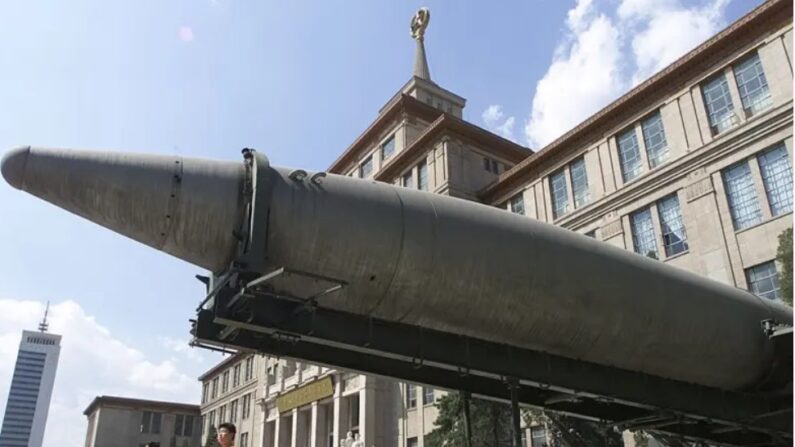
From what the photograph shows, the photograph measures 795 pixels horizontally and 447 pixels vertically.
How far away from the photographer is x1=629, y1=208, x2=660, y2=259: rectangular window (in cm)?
2400

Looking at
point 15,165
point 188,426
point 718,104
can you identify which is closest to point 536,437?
point 718,104

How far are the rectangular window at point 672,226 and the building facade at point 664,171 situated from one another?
4 centimetres

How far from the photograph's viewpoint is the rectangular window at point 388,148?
3881 cm

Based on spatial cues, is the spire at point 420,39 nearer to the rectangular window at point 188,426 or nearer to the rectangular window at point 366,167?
the rectangular window at point 366,167

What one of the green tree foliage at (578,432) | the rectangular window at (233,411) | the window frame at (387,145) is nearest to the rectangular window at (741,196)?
the green tree foliage at (578,432)

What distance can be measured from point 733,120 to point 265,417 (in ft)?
122

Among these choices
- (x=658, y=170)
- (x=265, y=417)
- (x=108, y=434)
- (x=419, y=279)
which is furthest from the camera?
(x=108, y=434)

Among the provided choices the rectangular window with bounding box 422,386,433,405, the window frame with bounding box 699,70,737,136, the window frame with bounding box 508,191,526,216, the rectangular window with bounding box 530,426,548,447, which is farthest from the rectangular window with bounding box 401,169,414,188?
the window frame with bounding box 699,70,737,136

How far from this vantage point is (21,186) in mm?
5227

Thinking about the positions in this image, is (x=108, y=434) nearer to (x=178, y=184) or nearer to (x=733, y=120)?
(x=733, y=120)

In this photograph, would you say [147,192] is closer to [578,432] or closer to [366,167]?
[578,432]

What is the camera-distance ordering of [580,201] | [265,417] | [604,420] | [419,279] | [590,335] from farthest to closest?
[265,417], [580,201], [604,420], [590,335], [419,279]

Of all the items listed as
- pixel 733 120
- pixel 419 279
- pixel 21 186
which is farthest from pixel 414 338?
pixel 733 120

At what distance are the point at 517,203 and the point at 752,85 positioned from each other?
11.8 metres
